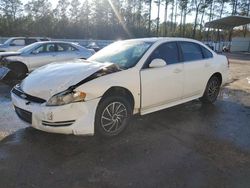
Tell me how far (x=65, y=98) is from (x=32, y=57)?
7.22 metres

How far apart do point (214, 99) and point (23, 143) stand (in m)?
4.65

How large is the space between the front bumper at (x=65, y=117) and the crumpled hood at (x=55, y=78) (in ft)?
0.73

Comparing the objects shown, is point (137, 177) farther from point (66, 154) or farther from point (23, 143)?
point (23, 143)

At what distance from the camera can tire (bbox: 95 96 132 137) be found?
441 centimetres

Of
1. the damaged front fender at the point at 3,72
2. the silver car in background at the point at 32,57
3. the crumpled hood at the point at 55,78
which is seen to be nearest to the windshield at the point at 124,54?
the crumpled hood at the point at 55,78

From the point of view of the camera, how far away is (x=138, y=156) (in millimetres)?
4008

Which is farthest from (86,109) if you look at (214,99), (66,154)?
(214,99)

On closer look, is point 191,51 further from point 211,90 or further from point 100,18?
point 100,18

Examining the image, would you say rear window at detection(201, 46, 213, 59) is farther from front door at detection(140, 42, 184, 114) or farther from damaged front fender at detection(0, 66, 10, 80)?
damaged front fender at detection(0, 66, 10, 80)

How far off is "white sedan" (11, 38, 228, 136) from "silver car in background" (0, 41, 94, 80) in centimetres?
558

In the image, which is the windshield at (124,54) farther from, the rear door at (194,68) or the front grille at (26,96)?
the front grille at (26,96)

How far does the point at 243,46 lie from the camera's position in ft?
132

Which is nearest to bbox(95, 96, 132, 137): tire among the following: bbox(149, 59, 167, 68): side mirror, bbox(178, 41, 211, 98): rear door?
bbox(149, 59, 167, 68): side mirror

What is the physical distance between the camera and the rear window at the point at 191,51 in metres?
6.05
